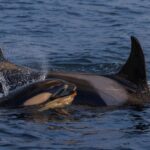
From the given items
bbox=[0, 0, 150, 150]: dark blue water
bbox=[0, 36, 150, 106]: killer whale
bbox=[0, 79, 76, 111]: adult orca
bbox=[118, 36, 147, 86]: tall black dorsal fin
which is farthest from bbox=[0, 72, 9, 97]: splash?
bbox=[118, 36, 147, 86]: tall black dorsal fin

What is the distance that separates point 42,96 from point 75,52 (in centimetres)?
661

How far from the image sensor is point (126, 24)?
23.5 metres

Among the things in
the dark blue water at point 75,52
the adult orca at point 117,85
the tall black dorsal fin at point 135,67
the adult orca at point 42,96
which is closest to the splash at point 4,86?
the adult orca at point 42,96

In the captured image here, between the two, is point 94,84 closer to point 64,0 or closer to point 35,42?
point 35,42

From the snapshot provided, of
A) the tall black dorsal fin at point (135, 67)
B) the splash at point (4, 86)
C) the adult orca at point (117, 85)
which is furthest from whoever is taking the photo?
the tall black dorsal fin at point (135, 67)

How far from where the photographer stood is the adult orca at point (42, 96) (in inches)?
497

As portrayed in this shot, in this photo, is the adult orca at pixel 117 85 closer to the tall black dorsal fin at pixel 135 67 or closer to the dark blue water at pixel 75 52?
the tall black dorsal fin at pixel 135 67

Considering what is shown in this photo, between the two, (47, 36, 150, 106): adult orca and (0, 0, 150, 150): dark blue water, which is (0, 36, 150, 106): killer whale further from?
(0, 0, 150, 150): dark blue water

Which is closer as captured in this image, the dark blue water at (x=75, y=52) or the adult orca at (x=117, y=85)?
the dark blue water at (x=75, y=52)

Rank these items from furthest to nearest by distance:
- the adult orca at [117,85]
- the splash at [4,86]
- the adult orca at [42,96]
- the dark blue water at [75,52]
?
1. the splash at [4,86]
2. the adult orca at [117,85]
3. the adult orca at [42,96]
4. the dark blue water at [75,52]

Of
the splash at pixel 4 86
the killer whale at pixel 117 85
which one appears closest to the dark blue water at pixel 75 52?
the killer whale at pixel 117 85

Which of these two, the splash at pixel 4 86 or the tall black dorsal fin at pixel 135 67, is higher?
the tall black dorsal fin at pixel 135 67

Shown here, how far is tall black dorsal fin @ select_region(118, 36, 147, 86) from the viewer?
13.7m

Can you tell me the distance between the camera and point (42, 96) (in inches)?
495
